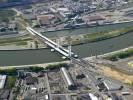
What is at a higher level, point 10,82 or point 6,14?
point 6,14

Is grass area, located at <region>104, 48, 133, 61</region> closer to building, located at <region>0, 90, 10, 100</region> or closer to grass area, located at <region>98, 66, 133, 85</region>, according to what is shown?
grass area, located at <region>98, 66, 133, 85</region>

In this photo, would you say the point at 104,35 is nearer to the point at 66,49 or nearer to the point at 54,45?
the point at 66,49

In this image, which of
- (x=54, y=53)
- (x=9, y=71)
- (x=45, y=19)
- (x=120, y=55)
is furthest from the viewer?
(x=45, y=19)

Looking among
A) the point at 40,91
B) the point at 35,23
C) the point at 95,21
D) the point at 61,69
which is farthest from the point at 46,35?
the point at 40,91

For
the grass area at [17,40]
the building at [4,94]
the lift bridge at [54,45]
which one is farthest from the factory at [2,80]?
the grass area at [17,40]

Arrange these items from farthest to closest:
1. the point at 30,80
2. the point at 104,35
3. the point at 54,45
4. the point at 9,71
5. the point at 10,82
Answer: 1. the point at 104,35
2. the point at 54,45
3. the point at 9,71
4. the point at 30,80
5. the point at 10,82

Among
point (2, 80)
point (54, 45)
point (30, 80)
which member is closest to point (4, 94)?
point (2, 80)

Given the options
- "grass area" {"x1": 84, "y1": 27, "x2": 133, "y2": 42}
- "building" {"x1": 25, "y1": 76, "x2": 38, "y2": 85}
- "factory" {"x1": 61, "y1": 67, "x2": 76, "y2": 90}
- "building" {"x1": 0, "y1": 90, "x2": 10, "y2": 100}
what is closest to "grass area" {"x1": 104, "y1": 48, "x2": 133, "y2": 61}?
"grass area" {"x1": 84, "y1": 27, "x2": 133, "y2": 42}
